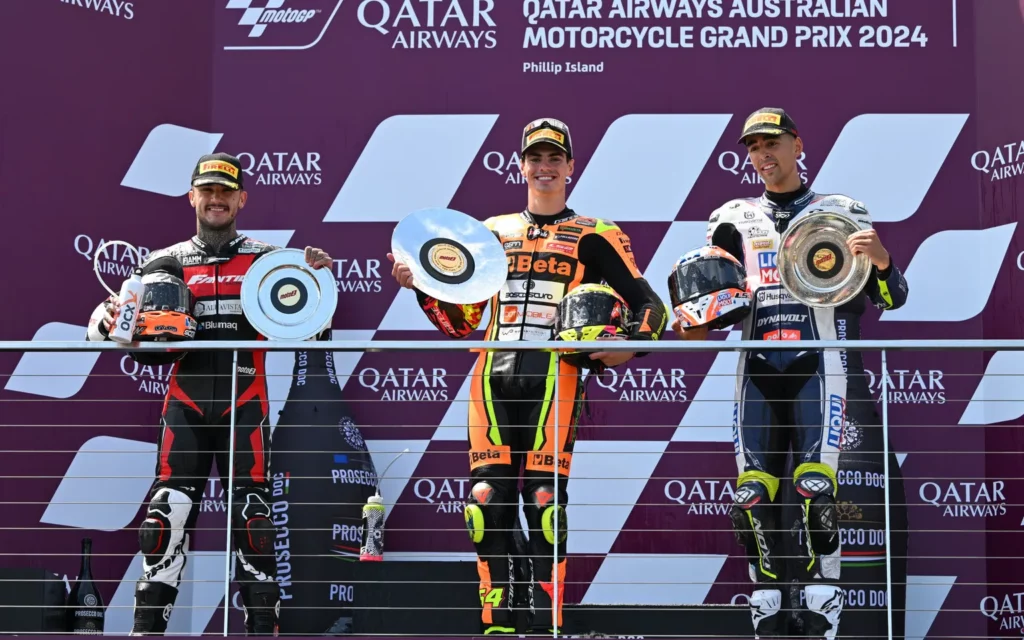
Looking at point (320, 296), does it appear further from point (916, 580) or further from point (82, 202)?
point (916, 580)

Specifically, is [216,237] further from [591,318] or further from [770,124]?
[770,124]

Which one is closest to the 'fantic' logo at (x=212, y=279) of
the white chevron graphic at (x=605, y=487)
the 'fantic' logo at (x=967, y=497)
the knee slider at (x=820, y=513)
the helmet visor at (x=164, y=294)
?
the helmet visor at (x=164, y=294)

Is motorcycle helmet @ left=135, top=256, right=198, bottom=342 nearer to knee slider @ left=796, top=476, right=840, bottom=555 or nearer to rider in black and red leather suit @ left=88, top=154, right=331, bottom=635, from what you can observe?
rider in black and red leather suit @ left=88, top=154, right=331, bottom=635

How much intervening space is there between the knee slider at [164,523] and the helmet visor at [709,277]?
1784 mm

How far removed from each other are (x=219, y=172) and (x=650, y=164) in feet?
7.02

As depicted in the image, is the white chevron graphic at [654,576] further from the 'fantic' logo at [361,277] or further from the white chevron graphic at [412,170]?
the white chevron graphic at [412,170]

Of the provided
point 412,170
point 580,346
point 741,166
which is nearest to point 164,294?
point 580,346

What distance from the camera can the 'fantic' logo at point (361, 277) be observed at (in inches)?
265

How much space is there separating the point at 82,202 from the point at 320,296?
2.10 metres

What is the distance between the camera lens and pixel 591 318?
471cm

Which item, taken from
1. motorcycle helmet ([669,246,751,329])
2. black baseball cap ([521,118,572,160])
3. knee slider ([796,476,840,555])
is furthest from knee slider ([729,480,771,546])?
black baseball cap ([521,118,572,160])

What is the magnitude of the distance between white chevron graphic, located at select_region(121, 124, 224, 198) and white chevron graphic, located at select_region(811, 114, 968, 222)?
2.79 metres

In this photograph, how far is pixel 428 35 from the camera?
6.84 meters

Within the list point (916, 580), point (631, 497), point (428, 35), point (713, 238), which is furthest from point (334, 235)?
point (916, 580)
